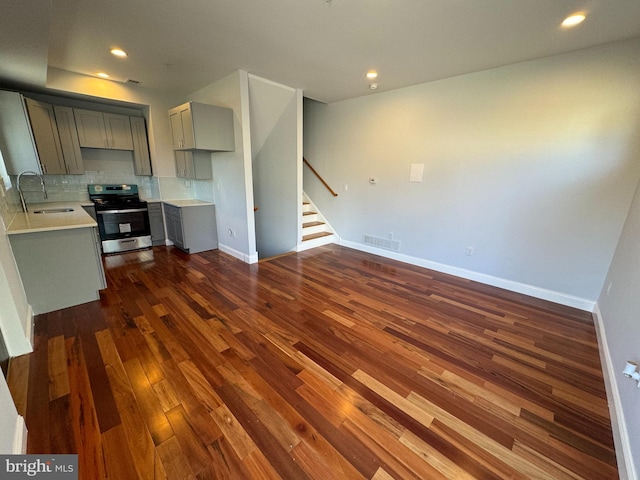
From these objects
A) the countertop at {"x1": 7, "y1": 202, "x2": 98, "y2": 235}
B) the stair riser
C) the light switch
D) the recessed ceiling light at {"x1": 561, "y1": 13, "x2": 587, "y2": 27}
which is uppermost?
the recessed ceiling light at {"x1": 561, "y1": 13, "x2": 587, "y2": 27}

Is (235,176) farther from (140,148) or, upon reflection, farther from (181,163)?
(140,148)

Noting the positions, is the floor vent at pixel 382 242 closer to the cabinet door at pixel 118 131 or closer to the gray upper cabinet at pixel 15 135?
the cabinet door at pixel 118 131

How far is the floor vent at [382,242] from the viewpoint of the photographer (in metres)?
4.27

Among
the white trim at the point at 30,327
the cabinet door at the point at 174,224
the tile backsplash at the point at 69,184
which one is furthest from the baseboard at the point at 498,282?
the tile backsplash at the point at 69,184

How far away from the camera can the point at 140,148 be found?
451 cm

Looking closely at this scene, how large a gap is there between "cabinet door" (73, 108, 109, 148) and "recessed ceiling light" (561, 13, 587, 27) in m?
5.96

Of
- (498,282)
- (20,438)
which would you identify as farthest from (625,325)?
(20,438)

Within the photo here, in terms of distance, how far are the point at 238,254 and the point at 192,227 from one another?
0.94 m

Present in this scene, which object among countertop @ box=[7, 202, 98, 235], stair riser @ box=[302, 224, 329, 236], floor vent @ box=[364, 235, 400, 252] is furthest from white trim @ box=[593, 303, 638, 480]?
countertop @ box=[7, 202, 98, 235]

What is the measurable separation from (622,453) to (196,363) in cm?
258

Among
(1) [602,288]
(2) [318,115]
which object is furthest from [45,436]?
(2) [318,115]

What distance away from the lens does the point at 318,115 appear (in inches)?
196

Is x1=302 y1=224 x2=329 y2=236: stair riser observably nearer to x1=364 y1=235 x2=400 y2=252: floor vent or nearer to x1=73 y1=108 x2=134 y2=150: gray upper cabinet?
x1=364 y1=235 x2=400 y2=252: floor vent

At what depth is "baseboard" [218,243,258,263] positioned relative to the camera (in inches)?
156
